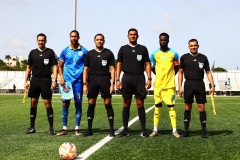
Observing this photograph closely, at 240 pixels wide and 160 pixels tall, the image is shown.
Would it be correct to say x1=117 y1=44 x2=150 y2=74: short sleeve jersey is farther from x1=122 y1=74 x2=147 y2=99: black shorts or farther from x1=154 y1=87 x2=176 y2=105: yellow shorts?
x1=154 y1=87 x2=176 y2=105: yellow shorts

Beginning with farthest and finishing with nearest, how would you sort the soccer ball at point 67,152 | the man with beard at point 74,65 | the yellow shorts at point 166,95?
the man with beard at point 74,65 < the yellow shorts at point 166,95 < the soccer ball at point 67,152

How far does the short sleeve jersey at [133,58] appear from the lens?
23.8ft

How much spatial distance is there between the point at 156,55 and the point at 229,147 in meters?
2.37

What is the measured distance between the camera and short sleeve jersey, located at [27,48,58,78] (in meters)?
7.72

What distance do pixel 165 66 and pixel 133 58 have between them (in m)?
0.67

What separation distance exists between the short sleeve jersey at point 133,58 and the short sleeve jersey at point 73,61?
0.90 metres

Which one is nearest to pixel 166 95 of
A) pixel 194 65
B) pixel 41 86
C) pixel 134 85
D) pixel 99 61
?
pixel 134 85

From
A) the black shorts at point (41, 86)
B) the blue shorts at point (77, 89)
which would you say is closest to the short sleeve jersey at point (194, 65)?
the blue shorts at point (77, 89)

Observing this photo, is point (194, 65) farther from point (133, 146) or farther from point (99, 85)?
point (133, 146)

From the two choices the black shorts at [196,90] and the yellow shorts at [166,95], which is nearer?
the black shorts at [196,90]

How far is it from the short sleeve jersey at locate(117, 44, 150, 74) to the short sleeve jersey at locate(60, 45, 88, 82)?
2.96 ft

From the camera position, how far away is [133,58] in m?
7.26

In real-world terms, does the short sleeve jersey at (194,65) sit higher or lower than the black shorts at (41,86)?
higher

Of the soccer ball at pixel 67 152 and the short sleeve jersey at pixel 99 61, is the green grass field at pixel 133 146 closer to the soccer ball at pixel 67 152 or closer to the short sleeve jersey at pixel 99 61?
the soccer ball at pixel 67 152
